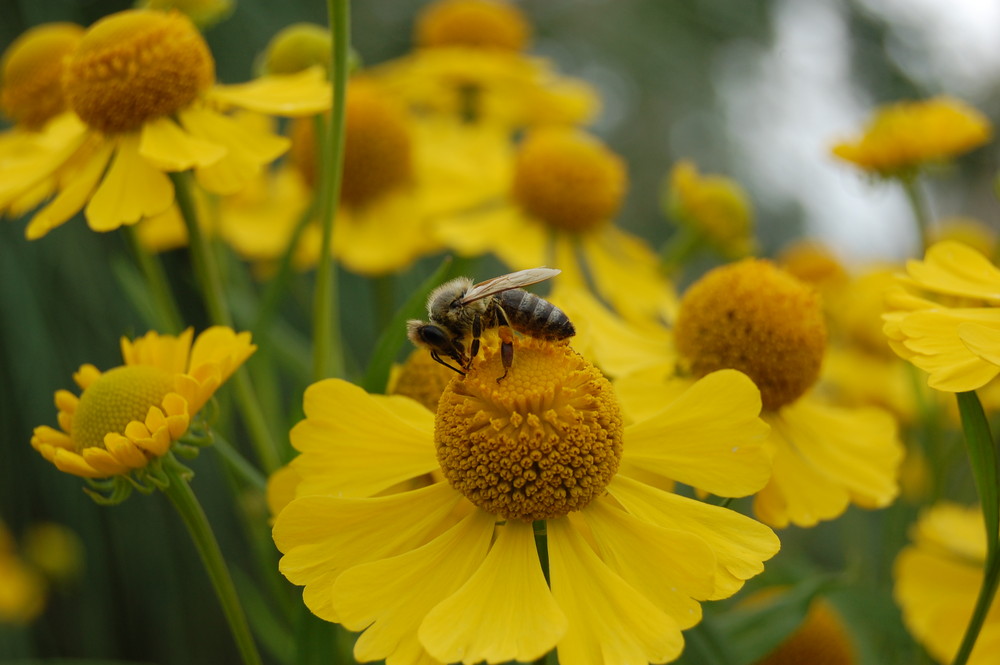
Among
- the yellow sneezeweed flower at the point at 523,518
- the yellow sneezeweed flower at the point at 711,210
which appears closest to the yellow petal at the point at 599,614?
the yellow sneezeweed flower at the point at 523,518

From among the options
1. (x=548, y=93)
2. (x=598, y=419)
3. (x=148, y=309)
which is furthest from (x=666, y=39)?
(x=598, y=419)

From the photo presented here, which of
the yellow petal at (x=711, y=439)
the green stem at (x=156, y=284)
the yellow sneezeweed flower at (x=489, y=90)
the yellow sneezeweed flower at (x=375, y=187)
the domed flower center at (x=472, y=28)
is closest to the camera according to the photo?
the yellow petal at (x=711, y=439)

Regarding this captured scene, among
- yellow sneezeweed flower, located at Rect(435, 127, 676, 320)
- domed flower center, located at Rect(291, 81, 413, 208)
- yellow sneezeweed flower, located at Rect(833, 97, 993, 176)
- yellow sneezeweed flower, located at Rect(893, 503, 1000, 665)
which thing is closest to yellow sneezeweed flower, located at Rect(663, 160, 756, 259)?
yellow sneezeweed flower, located at Rect(435, 127, 676, 320)

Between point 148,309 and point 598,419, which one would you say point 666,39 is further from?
point 598,419

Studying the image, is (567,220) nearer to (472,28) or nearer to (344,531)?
(472,28)

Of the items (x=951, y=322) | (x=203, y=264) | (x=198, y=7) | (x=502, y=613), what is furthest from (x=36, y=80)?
(x=951, y=322)

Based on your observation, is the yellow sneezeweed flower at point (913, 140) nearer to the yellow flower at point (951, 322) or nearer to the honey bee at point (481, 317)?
the yellow flower at point (951, 322)
